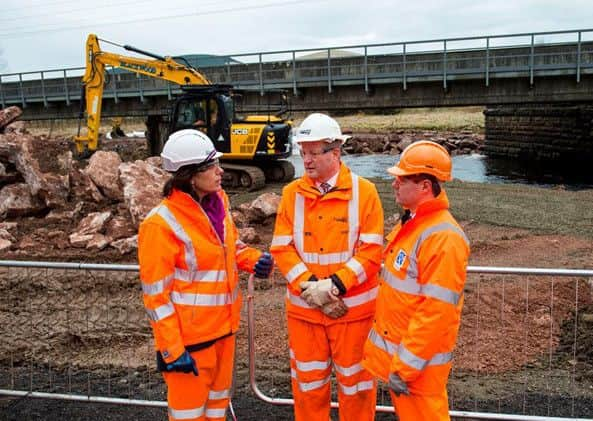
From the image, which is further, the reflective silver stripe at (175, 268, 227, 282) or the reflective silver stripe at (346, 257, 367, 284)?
the reflective silver stripe at (346, 257, 367, 284)

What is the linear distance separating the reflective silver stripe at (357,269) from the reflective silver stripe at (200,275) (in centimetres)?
76

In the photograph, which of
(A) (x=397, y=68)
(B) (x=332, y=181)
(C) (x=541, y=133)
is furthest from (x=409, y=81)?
(B) (x=332, y=181)

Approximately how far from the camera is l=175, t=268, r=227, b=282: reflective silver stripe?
3.47 metres

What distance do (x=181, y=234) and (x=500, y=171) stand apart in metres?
26.1

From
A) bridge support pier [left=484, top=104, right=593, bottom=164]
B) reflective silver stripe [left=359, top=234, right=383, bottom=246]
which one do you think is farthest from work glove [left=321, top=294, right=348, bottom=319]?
bridge support pier [left=484, top=104, right=593, bottom=164]

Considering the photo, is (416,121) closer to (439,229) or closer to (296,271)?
(296,271)

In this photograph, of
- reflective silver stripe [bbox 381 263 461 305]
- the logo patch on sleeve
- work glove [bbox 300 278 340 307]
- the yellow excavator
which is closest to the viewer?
reflective silver stripe [bbox 381 263 461 305]

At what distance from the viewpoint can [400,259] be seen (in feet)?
10.8

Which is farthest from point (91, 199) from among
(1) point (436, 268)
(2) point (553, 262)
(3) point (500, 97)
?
(3) point (500, 97)

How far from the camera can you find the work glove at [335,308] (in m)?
3.63

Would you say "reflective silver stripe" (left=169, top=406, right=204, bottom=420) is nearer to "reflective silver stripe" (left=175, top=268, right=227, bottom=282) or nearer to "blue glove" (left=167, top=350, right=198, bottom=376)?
"blue glove" (left=167, top=350, right=198, bottom=376)

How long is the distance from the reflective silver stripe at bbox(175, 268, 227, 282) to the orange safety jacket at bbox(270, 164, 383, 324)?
459 mm

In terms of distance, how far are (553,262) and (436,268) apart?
744cm

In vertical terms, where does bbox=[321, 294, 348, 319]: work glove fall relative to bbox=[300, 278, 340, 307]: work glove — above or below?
below
